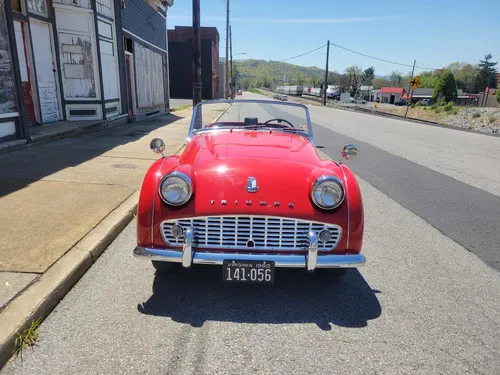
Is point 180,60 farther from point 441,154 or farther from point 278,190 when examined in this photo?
point 278,190

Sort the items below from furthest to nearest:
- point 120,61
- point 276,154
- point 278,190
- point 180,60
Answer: point 180,60
point 120,61
point 276,154
point 278,190

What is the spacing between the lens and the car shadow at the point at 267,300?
2750 millimetres

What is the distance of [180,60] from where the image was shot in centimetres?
5391

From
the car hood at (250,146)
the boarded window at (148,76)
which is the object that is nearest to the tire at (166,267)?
the car hood at (250,146)

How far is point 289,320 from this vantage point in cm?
273

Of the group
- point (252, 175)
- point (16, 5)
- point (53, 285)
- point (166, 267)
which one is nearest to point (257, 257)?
point (252, 175)

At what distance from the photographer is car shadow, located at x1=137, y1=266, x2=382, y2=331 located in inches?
108

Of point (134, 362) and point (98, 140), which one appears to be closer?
point (134, 362)

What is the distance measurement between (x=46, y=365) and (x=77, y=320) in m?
0.46

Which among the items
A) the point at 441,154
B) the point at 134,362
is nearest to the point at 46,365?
the point at 134,362

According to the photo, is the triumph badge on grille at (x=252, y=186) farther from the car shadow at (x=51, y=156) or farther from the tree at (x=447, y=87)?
the tree at (x=447, y=87)

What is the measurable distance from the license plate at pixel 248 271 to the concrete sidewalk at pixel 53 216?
4.33ft

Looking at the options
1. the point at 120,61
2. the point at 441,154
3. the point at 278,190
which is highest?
the point at 120,61

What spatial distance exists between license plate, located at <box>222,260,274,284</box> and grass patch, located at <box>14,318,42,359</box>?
50.5 inches
